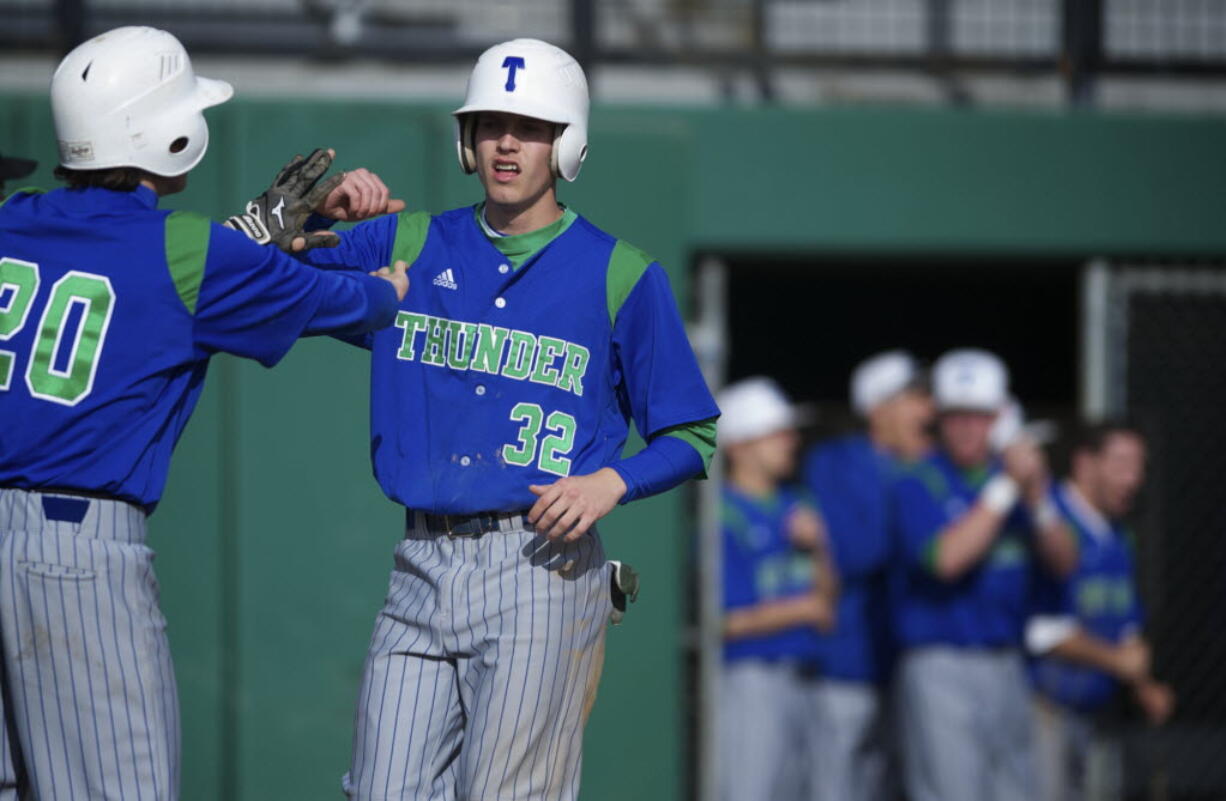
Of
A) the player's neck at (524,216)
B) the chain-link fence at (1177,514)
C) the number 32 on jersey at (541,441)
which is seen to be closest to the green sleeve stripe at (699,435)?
the number 32 on jersey at (541,441)

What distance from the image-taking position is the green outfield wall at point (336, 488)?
6352 millimetres

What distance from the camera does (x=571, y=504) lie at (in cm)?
338

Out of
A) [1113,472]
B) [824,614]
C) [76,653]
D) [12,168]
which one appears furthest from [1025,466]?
[76,653]

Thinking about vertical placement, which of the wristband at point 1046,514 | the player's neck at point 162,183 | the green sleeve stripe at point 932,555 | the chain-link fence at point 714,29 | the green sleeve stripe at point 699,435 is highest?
the chain-link fence at point 714,29

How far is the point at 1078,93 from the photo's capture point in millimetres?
7645

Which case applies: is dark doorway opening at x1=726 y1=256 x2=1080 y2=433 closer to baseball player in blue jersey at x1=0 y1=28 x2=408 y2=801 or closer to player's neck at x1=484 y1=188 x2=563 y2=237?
player's neck at x1=484 y1=188 x2=563 y2=237

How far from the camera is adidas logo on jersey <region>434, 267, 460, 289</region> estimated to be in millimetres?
3707

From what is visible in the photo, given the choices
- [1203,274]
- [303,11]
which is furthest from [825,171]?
[303,11]

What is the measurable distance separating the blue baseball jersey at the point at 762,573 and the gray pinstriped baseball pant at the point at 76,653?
3.69 metres

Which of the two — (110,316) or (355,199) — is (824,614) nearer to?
(355,199)

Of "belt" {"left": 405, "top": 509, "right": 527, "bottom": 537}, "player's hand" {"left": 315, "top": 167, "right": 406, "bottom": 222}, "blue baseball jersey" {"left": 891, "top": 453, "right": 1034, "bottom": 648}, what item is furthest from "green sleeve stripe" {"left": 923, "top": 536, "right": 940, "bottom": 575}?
"player's hand" {"left": 315, "top": 167, "right": 406, "bottom": 222}

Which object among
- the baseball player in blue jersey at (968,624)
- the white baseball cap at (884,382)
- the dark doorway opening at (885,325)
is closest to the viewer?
the baseball player in blue jersey at (968,624)

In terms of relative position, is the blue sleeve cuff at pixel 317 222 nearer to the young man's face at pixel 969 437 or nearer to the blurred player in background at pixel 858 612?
the blurred player in background at pixel 858 612

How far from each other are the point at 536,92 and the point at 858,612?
3.75 metres
